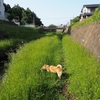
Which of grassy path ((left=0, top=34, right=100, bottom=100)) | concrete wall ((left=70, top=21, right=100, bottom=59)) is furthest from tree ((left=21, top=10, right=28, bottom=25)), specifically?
grassy path ((left=0, top=34, right=100, bottom=100))

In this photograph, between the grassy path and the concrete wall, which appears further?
the concrete wall

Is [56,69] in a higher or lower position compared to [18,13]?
higher

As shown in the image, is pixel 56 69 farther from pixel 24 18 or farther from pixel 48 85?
pixel 24 18

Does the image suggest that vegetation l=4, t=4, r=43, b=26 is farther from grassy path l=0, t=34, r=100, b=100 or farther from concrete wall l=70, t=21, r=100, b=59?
grassy path l=0, t=34, r=100, b=100

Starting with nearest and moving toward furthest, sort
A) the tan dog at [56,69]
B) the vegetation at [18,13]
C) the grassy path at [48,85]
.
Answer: the grassy path at [48,85], the tan dog at [56,69], the vegetation at [18,13]

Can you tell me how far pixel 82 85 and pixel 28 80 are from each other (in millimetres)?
1763

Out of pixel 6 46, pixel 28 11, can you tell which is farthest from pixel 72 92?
pixel 28 11

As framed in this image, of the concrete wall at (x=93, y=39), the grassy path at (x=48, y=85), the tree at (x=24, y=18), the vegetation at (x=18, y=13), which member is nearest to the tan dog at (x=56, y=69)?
the grassy path at (x=48, y=85)

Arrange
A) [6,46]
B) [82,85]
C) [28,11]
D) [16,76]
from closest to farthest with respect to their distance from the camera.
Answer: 1. [82,85]
2. [16,76]
3. [6,46]
4. [28,11]

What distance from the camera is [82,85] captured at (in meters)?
7.98

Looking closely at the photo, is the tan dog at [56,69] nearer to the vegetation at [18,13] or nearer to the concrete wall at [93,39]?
the concrete wall at [93,39]

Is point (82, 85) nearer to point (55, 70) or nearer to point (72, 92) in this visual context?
point (72, 92)

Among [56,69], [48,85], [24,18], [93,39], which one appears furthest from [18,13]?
[48,85]

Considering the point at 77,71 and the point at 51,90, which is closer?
the point at 51,90
